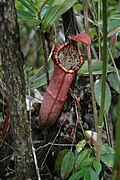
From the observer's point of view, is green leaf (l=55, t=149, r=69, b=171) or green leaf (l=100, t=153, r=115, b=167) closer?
green leaf (l=100, t=153, r=115, b=167)

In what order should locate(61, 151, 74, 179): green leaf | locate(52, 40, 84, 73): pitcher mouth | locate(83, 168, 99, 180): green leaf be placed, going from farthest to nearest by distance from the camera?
locate(52, 40, 84, 73): pitcher mouth, locate(61, 151, 74, 179): green leaf, locate(83, 168, 99, 180): green leaf

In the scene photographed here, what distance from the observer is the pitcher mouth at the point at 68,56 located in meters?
1.00

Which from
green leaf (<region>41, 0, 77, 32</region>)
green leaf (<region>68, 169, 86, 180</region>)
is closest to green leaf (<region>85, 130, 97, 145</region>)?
green leaf (<region>68, 169, 86, 180</region>)

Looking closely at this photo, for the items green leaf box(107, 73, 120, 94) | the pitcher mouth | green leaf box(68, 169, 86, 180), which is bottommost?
green leaf box(68, 169, 86, 180)

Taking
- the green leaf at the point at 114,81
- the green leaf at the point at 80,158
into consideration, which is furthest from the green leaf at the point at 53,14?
the green leaf at the point at 80,158

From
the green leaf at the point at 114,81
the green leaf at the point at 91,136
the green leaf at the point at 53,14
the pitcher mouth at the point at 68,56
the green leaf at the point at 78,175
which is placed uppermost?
the green leaf at the point at 53,14

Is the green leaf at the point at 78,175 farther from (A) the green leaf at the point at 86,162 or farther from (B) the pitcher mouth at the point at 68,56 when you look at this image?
(B) the pitcher mouth at the point at 68,56

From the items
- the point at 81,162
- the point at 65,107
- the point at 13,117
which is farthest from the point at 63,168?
the point at 65,107

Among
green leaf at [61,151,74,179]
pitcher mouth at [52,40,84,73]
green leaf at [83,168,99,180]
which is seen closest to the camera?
green leaf at [83,168,99,180]

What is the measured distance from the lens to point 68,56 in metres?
1.05

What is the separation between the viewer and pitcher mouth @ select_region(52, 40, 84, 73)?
1.00 meters

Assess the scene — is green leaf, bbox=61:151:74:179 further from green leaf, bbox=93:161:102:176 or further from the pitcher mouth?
the pitcher mouth

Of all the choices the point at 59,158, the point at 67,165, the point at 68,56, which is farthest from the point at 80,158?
the point at 68,56

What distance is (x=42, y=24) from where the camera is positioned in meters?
0.94
